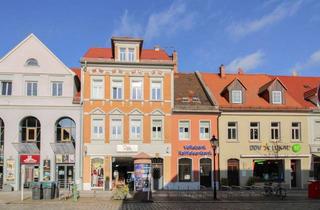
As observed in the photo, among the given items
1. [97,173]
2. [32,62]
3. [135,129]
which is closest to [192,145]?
[135,129]

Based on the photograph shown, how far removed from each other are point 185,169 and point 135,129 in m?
5.60

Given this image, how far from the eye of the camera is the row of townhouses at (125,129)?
130 feet

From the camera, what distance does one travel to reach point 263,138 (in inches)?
1657

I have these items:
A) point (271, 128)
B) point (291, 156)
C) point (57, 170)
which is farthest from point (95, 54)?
point (291, 156)

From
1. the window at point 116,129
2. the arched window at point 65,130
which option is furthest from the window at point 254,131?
the arched window at point 65,130

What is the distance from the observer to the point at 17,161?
39.3 meters

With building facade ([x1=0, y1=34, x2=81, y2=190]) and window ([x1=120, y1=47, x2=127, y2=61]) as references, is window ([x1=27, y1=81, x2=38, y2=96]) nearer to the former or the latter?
building facade ([x1=0, y1=34, x2=81, y2=190])

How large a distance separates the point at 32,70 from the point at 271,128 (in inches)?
862

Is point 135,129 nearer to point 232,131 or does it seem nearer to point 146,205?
point 232,131

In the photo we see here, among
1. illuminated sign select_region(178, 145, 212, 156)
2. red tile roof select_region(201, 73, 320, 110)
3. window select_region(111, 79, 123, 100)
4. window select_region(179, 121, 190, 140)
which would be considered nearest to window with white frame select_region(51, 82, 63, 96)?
window select_region(111, 79, 123, 100)

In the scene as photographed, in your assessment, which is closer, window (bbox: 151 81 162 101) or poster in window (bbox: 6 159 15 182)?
poster in window (bbox: 6 159 15 182)

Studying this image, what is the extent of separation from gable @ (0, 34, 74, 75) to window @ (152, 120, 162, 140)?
8.45 m

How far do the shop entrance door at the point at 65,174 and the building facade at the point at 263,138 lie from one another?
12980 mm

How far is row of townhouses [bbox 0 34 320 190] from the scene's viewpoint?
3972cm
